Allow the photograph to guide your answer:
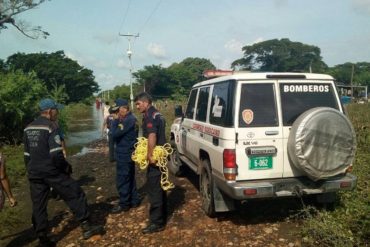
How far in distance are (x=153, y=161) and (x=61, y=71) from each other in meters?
64.8

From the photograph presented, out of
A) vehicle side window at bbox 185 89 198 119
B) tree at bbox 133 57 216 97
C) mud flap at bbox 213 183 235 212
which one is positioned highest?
tree at bbox 133 57 216 97

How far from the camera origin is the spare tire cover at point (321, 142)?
4.58m

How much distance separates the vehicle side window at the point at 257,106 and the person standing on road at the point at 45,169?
8.15 ft

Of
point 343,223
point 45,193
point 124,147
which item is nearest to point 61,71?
point 124,147

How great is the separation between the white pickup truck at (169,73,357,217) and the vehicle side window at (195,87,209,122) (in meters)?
0.84

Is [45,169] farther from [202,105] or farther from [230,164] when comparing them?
[202,105]

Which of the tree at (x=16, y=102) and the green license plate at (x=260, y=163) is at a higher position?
the tree at (x=16, y=102)

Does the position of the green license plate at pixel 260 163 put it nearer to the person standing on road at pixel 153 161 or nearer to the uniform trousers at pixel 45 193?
the person standing on road at pixel 153 161

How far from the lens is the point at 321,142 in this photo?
15.1 feet

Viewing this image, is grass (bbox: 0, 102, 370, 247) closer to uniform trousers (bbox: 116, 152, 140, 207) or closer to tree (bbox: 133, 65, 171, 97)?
uniform trousers (bbox: 116, 152, 140, 207)

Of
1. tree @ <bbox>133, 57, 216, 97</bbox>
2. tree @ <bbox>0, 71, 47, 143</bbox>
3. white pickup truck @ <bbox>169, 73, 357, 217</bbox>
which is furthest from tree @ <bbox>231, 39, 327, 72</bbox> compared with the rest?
white pickup truck @ <bbox>169, 73, 357, 217</bbox>

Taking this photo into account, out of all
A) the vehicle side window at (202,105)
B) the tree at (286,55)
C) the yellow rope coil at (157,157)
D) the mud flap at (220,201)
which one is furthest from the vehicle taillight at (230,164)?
the tree at (286,55)

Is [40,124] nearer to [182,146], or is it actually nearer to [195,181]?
[182,146]

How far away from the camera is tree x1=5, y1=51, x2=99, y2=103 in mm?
63312
